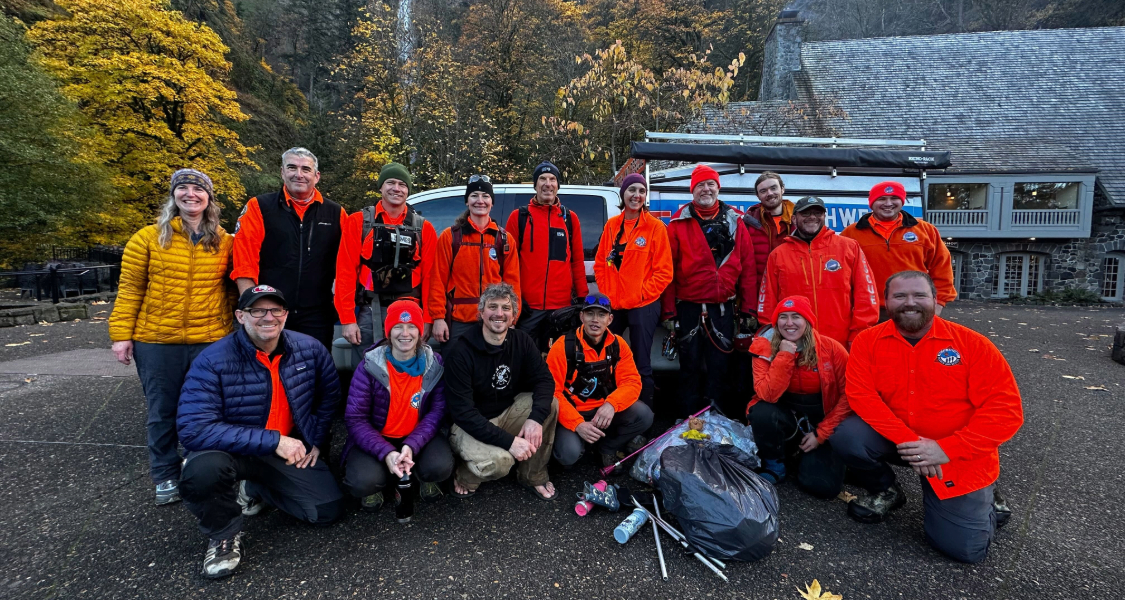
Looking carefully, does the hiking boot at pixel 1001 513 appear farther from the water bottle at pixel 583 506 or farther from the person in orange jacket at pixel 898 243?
the water bottle at pixel 583 506

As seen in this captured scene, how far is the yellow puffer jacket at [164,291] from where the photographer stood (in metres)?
2.83

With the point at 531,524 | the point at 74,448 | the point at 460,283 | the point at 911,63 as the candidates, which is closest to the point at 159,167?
the point at 74,448

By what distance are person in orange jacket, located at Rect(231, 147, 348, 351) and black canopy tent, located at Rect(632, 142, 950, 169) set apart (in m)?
2.69

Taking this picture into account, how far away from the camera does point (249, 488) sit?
2871 mm

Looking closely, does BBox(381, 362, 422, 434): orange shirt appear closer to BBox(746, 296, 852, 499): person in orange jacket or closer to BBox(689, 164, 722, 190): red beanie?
BBox(746, 296, 852, 499): person in orange jacket

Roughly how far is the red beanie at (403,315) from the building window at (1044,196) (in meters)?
22.9

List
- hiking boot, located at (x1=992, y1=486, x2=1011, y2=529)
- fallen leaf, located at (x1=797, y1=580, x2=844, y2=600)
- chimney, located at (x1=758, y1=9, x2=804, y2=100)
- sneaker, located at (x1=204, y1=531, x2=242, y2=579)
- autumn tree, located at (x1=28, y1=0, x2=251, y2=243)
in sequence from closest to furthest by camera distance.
A: fallen leaf, located at (x1=797, y1=580, x2=844, y2=600), sneaker, located at (x1=204, y1=531, x2=242, y2=579), hiking boot, located at (x1=992, y1=486, x2=1011, y2=529), autumn tree, located at (x1=28, y1=0, x2=251, y2=243), chimney, located at (x1=758, y1=9, x2=804, y2=100)

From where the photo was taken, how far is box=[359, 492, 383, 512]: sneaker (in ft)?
9.45

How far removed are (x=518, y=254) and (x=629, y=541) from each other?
216 cm

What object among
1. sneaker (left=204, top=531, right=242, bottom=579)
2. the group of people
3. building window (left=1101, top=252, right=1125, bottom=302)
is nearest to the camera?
sneaker (left=204, top=531, right=242, bottom=579)

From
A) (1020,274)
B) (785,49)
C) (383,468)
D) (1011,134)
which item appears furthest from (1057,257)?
(383,468)

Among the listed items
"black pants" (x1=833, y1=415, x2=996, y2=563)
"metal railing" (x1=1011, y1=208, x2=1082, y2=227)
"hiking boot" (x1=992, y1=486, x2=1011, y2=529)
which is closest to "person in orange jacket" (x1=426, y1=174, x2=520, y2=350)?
"black pants" (x1=833, y1=415, x2=996, y2=563)

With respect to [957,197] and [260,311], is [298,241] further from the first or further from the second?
[957,197]

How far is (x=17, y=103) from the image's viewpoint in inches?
501
